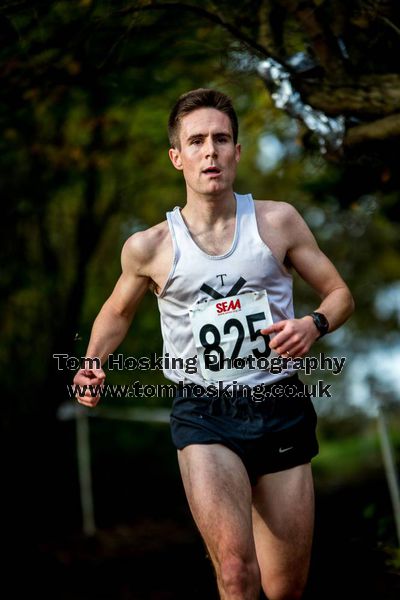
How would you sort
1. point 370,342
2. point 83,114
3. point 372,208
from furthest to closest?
1. point 370,342
2. point 83,114
3. point 372,208

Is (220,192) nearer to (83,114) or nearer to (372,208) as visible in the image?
(372,208)

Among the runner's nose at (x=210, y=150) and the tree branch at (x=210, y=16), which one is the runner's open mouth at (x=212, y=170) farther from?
the tree branch at (x=210, y=16)

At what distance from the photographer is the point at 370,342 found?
18.4 meters

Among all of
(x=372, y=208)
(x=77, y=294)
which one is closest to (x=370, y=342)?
(x=77, y=294)

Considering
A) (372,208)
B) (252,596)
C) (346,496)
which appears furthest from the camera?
(346,496)

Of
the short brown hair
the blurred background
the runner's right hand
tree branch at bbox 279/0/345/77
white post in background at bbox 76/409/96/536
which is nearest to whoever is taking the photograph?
the runner's right hand

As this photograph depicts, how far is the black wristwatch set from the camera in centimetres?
360

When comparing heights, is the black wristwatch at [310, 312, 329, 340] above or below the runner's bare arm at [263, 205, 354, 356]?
below

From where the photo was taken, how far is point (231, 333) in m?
3.76

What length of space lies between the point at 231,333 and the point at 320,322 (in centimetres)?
38

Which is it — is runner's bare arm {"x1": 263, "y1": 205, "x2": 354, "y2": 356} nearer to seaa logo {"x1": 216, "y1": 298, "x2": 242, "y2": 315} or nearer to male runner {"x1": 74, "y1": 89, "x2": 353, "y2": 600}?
male runner {"x1": 74, "y1": 89, "x2": 353, "y2": 600}

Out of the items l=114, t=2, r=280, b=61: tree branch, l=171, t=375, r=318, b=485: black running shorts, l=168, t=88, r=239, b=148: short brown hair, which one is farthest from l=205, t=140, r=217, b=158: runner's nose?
l=114, t=2, r=280, b=61: tree branch

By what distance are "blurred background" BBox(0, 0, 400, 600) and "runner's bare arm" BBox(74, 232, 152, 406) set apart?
149cm

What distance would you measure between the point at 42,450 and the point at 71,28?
5.55 m
